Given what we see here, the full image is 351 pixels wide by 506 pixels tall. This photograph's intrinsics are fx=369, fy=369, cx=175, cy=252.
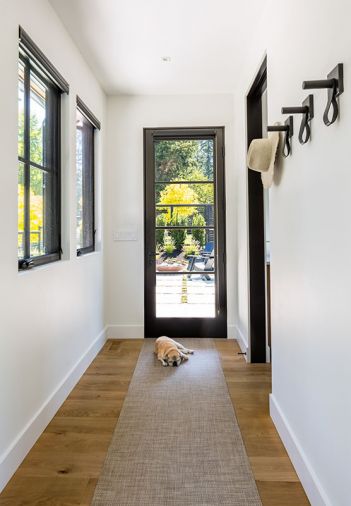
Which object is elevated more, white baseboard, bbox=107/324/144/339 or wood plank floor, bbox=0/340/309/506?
white baseboard, bbox=107/324/144/339

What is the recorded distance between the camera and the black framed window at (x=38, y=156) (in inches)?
77.7

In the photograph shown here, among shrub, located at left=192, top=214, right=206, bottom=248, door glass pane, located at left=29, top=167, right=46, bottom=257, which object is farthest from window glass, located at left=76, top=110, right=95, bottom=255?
shrub, located at left=192, top=214, right=206, bottom=248

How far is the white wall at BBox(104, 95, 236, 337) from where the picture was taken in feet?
12.3

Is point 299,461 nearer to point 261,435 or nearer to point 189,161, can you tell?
point 261,435

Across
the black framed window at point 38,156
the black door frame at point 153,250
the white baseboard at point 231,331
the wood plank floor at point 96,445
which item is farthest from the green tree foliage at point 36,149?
the white baseboard at point 231,331

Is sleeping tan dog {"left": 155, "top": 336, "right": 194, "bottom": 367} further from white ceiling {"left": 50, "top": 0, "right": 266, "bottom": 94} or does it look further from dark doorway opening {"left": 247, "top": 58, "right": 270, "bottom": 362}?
white ceiling {"left": 50, "top": 0, "right": 266, "bottom": 94}

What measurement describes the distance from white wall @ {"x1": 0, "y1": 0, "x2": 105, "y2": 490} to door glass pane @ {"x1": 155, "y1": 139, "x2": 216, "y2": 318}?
100 cm

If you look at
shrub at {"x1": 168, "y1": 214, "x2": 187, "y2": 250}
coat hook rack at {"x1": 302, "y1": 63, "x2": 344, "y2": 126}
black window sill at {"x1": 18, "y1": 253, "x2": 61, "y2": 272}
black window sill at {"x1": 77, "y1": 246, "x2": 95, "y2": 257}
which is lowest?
black window sill at {"x1": 18, "y1": 253, "x2": 61, "y2": 272}

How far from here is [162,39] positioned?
2664mm

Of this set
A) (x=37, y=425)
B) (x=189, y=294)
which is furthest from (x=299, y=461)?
(x=189, y=294)

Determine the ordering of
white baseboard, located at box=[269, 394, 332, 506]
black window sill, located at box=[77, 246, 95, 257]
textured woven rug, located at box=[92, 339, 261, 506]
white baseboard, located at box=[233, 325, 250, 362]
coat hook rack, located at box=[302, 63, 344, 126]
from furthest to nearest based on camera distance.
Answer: white baseboard, located at box=[233, 325, 250, 362] < black window sill, located at box=[77, 246, 95, 257] < textured woven rug, located at box=[92, 339, 261, 506] < white baseboard, located at box=[269, 394, 332, 506] < coat hook rack, located at box=[302, 63, 344, 126]

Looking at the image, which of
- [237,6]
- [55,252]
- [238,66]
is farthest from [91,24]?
[55,252]

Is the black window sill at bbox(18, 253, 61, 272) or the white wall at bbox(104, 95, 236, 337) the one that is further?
the white wall at bbox(104, 95, 236, 337)

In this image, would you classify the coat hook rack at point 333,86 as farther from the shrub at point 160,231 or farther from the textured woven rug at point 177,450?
the shrub at point 160,231
